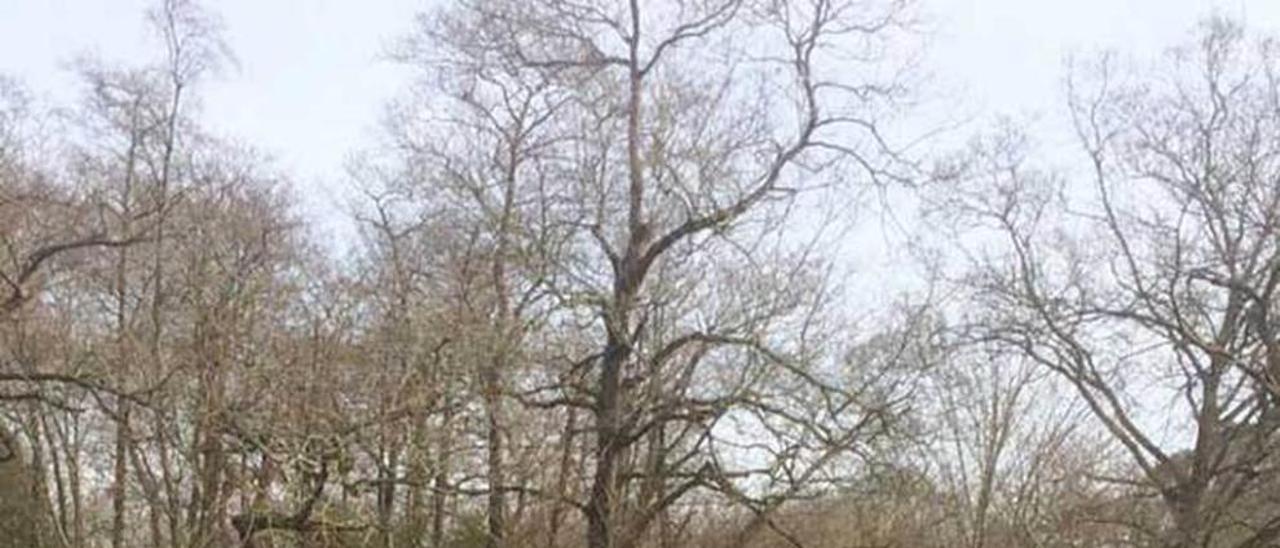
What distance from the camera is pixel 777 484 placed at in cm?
1831

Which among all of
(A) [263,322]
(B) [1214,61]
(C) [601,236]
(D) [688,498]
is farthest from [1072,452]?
(A) [263,322]

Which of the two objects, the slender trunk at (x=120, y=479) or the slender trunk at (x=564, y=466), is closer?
the slender trunk at (x=120, y=479)

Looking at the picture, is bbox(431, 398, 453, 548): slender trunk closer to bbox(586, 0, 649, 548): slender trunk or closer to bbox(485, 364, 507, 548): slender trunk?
bbox(485, 364, 507, 548): slender trunk

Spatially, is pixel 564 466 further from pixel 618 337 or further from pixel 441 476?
pixel 618 337

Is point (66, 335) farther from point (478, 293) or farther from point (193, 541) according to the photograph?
point (478, 293)

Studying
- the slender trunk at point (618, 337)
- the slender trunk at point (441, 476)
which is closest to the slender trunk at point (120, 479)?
the slender trunk at point (441, 476)

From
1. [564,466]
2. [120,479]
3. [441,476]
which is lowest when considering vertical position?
[441,476]

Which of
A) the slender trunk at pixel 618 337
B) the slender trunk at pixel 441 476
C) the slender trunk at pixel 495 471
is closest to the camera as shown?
the slender trunk at pixel 495 471

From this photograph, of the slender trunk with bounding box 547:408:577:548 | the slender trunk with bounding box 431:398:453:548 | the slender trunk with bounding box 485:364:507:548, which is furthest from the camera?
the slender trunk with bounding box 547:408:577:548

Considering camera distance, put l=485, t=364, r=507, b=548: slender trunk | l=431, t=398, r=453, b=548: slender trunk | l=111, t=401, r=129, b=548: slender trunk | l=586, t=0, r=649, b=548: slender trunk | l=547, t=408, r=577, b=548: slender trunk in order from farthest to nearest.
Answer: l=547, t=408, r=577, b=548: slender trunk, l=111, t=401, r=129, b=548: slender trunk, l=586, t=0, r=649, b=548: slender trunk, l=431, t=398, r=453, b=548: slender trunk, l=485, t=364, r=507, b=548: slender trunk

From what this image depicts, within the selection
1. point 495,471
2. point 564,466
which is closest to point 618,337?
point 564,466

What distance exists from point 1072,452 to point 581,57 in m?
14.2

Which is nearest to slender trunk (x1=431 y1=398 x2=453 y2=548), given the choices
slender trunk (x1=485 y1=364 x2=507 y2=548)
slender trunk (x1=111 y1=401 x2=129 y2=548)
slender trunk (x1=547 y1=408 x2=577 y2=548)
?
Result: slender trunk (x1=485 y1=364 x2=507 y2=548)

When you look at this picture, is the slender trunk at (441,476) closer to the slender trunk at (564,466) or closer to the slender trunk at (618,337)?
the slender trunk at (564,466)
